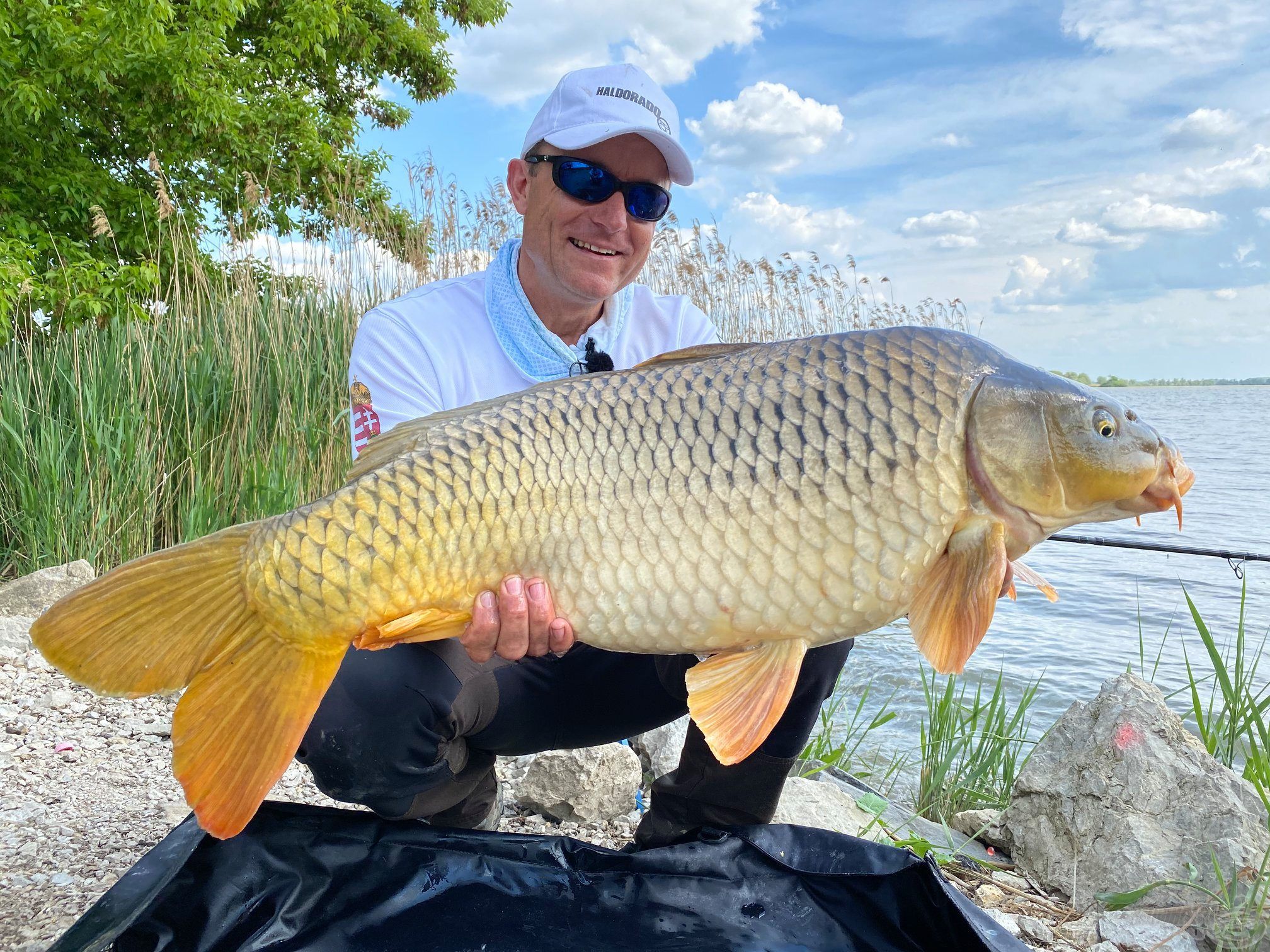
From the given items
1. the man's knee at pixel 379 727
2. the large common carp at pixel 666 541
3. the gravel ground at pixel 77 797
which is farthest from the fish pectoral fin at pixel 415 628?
the gravel ground at pixel 77 797

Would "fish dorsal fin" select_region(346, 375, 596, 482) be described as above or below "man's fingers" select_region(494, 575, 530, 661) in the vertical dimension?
above

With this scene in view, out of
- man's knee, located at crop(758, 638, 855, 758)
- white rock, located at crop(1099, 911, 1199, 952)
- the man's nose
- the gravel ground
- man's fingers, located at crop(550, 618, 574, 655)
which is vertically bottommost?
the gravel ground

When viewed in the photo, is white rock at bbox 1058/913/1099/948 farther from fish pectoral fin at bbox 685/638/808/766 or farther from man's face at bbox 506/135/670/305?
man's face at bbox 506/135/670/305

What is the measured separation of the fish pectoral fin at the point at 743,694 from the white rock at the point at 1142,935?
0.91 m

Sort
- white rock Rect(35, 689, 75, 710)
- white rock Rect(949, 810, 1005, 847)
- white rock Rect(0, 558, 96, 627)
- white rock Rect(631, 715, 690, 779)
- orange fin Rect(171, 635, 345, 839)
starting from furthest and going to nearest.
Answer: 1. white rock Rect(0, 558, 96, 627)
2. white rock Rect(35, 689, 75, 710)
3. white rock Rect(631, 715, 690, 779)
4. white rock Rect(949, 810, 1005, 847)
5. orange fin Rect(171, 635, 345, 839)

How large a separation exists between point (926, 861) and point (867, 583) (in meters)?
0.45

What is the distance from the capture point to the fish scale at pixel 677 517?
3.96 ft

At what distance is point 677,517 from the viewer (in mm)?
1210

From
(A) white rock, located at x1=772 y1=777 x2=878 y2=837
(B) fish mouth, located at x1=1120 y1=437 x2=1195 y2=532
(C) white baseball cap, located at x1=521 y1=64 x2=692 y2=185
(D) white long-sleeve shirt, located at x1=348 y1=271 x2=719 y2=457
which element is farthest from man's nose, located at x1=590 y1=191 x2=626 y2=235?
(A) white rock, located at x1=772 y1=777 x2=878 y2=837

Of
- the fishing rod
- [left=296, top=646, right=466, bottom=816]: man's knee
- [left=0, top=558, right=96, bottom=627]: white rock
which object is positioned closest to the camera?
[left=296, top=646, right=466, bottom=816]: man's knee

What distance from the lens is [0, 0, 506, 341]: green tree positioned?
7344 millimetres

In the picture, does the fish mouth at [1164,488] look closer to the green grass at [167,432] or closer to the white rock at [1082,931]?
the white rock at [1082,931]

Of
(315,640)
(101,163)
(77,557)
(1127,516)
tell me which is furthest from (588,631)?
(101,163)

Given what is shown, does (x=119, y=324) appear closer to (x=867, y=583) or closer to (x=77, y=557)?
(x=77, y=557)
